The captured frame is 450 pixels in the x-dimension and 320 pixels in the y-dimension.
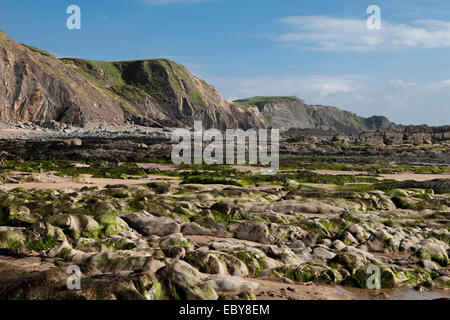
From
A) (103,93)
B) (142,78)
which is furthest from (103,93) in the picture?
(142,78)

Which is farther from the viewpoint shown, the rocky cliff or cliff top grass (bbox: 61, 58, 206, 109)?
cliff top grass (bbox: 61, 58, 206, 109)

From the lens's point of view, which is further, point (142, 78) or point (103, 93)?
point (142, 78)

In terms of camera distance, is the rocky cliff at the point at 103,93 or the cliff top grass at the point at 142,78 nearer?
the rocky cliff at the point at 103,93

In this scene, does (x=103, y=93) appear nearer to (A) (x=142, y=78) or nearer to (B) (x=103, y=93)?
(B) (x=103, y=93)

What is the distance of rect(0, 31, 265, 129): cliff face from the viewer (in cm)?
9650

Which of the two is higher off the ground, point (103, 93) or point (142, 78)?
point (142, 78)

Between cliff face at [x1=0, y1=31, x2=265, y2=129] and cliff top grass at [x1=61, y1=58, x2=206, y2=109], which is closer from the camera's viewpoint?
cliff face at [x1=0, y1=31, x2=265, y2=129]

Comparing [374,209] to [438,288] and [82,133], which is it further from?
[82,133]

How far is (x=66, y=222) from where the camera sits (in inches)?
493

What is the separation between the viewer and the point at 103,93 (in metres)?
130

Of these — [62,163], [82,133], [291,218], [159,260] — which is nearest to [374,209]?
[291,218]

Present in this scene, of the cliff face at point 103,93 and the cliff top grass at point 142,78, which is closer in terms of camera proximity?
the cliff face at point 103,93

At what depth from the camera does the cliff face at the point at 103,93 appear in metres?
96.5

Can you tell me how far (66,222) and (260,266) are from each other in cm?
586
